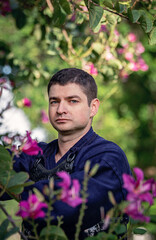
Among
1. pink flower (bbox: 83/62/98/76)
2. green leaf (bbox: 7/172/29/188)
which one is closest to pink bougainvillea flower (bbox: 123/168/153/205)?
green leaf (bbox: 7/172/29/188)

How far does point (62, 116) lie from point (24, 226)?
48cm

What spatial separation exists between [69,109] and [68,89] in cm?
9

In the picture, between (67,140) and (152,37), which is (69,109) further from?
(152,37)

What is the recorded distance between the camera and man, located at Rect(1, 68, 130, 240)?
1404 mm

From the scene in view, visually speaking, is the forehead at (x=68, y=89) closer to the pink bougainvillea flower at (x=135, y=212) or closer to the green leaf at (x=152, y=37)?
the green leaf at (x=152, y=37)

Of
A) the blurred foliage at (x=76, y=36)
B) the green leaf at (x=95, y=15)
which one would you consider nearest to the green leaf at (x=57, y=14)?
the blurred foliage at (x=76, y=36)

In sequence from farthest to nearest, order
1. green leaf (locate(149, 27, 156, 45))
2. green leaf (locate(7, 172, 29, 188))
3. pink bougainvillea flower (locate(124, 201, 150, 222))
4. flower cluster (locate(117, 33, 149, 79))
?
flower cluster (locate(117, 33, 149, 79)) → green leaf (locate(149, 27, 156, 45)) → green leaf (locate(7, 172, 29, 188)) → pink bougainvillea flower (locate(124, 201, 150, 222))

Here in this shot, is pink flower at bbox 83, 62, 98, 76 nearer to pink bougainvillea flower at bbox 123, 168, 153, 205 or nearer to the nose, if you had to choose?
the nose

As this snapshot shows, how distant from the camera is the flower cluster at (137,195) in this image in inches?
40.5

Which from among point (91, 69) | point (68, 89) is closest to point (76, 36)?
point (91, 69)

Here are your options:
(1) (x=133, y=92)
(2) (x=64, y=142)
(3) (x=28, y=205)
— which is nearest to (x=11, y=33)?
(1) (x=133, y=92)

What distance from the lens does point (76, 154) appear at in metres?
1.62

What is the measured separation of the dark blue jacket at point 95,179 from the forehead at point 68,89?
7.9 inches

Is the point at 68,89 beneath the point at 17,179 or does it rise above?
above
